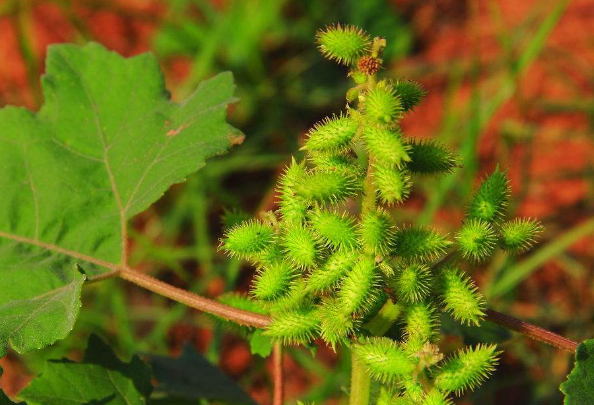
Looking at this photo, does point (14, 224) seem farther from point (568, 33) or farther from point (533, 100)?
point (568, 33)

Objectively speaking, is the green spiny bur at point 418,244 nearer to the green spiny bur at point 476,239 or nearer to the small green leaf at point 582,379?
the green spiny bur at point 476,239

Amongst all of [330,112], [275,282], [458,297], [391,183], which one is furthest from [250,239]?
[330,112]

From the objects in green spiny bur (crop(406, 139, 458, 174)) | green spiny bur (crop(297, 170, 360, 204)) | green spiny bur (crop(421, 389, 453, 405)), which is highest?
green spiny bur (crop(406, 139, 458, 174))

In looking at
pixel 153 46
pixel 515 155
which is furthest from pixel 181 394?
pixel 153 46

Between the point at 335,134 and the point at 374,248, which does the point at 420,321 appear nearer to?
the point at 374,248

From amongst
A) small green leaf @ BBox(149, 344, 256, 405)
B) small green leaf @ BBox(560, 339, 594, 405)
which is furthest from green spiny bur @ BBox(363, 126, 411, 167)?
small green leaf @ BBox(149, 344, 256, 405)

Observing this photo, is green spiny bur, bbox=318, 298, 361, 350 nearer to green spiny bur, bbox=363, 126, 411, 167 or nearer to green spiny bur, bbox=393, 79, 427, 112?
green spiny bur, bbox=363, 126, 411, 167
